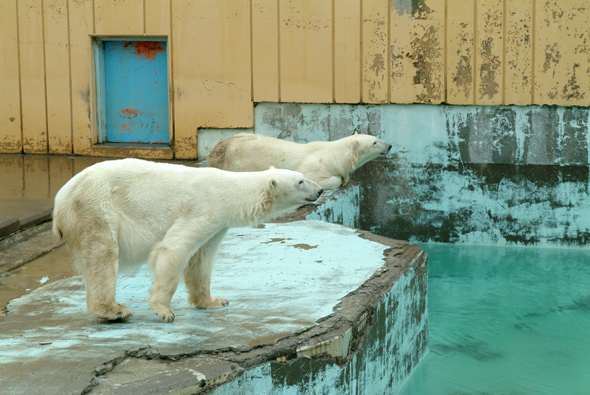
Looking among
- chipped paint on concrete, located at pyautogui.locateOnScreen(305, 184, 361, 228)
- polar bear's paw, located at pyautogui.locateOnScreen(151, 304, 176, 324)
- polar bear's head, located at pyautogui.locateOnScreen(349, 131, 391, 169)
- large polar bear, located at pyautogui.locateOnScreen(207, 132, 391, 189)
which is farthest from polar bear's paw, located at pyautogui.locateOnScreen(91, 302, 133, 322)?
polar bear's head, located at pyautogui.locateOnScreen(349, 131, 391, 169)

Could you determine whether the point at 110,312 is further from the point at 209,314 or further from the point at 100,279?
the point at 209,314

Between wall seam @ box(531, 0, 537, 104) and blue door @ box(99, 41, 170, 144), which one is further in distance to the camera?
blue door @ box(99, 41, 170, 144)

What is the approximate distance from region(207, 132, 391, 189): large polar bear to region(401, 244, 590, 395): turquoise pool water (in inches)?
55.4

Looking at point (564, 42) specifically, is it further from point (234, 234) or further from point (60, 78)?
point (60, 78)

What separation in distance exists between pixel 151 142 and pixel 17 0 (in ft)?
8.04

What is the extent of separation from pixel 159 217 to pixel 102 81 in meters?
5.83

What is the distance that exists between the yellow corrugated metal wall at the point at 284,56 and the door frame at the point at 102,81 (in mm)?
64

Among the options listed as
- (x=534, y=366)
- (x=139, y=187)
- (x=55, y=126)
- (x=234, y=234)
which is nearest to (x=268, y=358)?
(x=139, y=187)

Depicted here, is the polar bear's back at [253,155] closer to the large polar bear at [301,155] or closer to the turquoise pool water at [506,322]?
the large polar bear at [301,155]

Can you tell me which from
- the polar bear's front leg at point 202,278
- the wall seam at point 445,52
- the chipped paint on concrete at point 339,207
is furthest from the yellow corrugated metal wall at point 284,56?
the polar bear's front leg at point 202,278

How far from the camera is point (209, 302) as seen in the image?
326cm

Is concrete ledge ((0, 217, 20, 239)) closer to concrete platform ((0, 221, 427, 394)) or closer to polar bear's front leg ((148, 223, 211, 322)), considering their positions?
concrete platform ((0, 221, 427, 394))

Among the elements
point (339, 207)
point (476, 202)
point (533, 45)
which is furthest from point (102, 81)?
point (533, 45)

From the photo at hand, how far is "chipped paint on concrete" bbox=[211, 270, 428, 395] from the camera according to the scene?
8.54 feet
